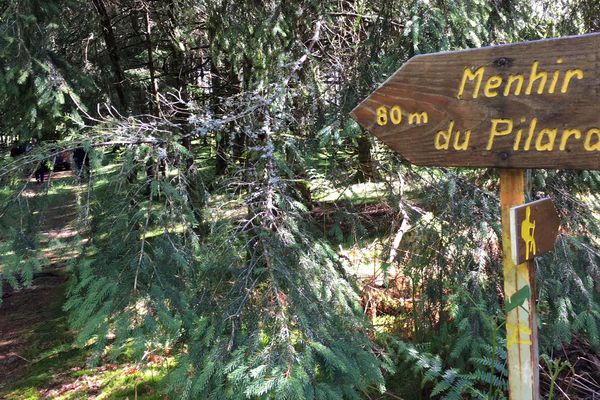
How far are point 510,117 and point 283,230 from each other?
131cm

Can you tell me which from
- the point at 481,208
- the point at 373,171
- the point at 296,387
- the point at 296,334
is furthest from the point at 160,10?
the point at 296,387

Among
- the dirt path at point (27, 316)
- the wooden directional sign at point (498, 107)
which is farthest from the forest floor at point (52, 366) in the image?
the wooden directional sign at point (498, 107)

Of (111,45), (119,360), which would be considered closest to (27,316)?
(119,360)

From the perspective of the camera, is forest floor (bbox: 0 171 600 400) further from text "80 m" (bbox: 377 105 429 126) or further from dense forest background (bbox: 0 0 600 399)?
text "80 m" (bbox: 377 105 429 126)

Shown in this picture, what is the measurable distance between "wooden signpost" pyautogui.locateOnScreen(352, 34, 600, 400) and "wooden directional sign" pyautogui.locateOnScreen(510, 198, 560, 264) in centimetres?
2

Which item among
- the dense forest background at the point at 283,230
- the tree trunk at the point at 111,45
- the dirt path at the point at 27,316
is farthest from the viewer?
the tree trunk at the point at 111,45

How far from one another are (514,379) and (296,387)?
2.59 feet

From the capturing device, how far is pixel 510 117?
156 cm

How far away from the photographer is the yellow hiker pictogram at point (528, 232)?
162cm

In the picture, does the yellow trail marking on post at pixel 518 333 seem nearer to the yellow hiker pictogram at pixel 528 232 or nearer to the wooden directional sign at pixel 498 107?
the yellow hiker pictogram at pixel 528 232

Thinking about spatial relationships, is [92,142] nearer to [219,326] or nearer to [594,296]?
[219,326]

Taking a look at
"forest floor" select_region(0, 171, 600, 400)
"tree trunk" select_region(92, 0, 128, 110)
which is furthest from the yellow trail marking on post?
"tree trunk" select_region(92, 0, 128, 110)

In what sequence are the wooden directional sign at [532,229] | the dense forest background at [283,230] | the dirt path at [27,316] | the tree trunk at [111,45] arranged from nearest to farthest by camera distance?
the wooden directional sign at [532,229]
the dense forest background at [283,230]
the dirt path at [27,316]
the tree trunk at [111,45]

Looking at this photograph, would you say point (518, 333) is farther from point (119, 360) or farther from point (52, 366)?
point (52, 366)
